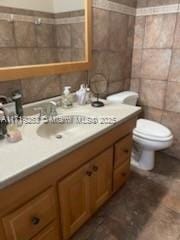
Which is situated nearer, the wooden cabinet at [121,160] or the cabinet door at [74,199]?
the cabinet door at [74,199]

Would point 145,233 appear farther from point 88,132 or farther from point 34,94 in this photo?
point 34,94

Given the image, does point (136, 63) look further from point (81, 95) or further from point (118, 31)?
point (81, 95)

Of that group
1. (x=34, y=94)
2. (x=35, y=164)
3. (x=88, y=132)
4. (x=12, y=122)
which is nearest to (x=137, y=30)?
(x=34, y=94)

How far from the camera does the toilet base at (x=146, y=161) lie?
6.68ft

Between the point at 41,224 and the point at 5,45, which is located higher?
the point at 5,45

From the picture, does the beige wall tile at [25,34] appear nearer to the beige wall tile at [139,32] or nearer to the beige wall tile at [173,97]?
the beige wall tile at [139,32]

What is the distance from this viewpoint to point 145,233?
140cm

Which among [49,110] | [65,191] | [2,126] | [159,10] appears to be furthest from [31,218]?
[159,10]

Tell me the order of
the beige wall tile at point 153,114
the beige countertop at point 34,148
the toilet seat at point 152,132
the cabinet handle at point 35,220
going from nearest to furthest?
the beige countertop at point 34,148
the cabinet handle at point 35,220
the toilet seat at point 152,132
the beige wall tile at point 153,114

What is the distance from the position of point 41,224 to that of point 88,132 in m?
0.54

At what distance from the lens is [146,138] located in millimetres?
1834

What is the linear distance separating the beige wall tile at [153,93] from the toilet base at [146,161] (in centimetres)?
57

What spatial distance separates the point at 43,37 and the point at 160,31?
1278 mm

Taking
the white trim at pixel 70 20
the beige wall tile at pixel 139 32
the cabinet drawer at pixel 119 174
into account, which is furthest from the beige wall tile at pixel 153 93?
the white trim at pixel 70 20
